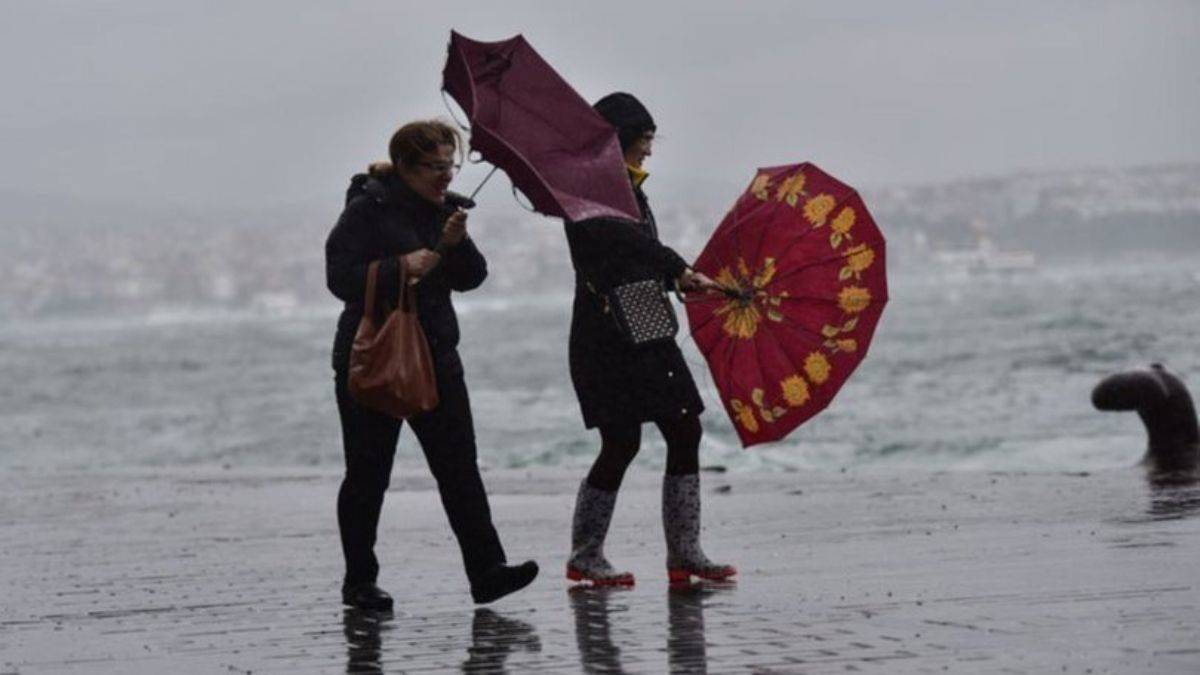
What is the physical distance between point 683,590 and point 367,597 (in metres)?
1.08

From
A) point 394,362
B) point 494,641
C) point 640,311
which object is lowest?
point 494,641

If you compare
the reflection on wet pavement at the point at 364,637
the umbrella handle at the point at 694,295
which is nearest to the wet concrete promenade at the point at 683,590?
the reflection on wet pavement at the point at 364,637

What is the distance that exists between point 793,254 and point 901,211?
169 meters

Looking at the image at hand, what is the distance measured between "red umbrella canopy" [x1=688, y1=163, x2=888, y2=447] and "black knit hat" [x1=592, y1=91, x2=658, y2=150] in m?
0.64

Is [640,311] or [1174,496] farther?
[1174,496]

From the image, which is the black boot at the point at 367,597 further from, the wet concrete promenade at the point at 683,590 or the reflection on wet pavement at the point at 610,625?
the reflection on wet pavement at the point at 610,625

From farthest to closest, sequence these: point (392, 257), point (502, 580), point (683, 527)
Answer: point (683, 527) → point (502, 580) → point (392, 257)

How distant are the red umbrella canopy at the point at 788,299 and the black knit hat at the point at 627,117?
0.64 metres

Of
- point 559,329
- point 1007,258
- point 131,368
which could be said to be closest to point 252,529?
point 131,368

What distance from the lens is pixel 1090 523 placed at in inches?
415

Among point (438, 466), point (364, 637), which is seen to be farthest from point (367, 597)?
point (364, 637)

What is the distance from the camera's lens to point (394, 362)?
27.6 ft

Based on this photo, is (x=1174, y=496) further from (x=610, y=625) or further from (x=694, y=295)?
(x=610, y=625)

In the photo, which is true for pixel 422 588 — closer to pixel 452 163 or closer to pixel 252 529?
pixel 452 163
